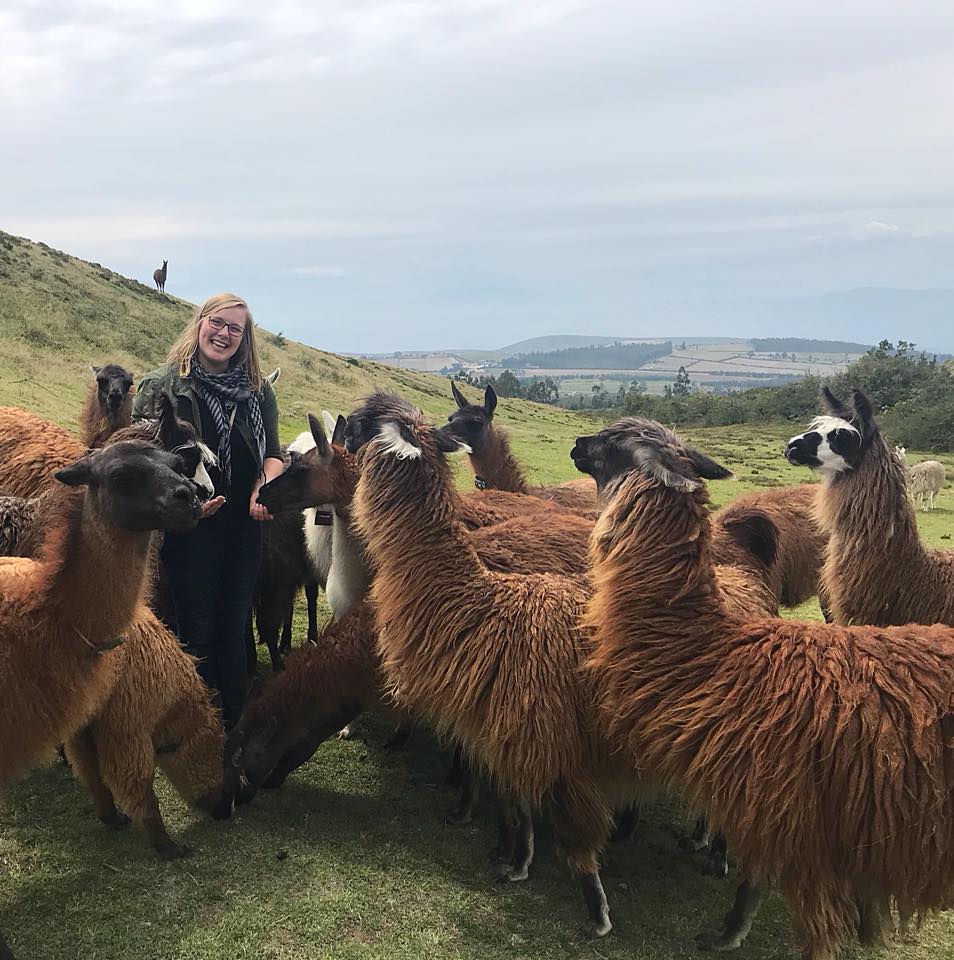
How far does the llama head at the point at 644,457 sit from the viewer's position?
3.10 meters

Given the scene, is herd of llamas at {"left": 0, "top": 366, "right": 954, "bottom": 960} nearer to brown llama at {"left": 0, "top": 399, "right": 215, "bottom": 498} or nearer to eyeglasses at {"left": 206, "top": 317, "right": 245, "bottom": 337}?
eyeglasses at {"left": 206, "top": 317, "right": 245, "bottom": 337}

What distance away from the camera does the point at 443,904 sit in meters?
3.33

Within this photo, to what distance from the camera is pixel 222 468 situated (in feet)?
13.3

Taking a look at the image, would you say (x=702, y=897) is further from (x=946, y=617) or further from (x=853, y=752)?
(x=946, y=617)

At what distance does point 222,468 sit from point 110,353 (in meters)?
22.3

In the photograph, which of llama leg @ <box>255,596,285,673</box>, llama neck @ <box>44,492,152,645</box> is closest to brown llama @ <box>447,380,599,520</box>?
llama leg @ <box>255,596,285,673</box>

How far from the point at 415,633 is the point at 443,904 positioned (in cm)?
113

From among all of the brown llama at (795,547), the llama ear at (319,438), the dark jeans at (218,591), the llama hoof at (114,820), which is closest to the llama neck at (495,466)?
the brown llama at (795,547)

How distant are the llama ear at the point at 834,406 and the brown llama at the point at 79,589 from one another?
3.75m

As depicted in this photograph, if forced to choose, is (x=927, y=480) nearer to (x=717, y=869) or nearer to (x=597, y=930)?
(x=717, y=869)

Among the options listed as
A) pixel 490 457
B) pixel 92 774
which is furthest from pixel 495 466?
pixel 92 774

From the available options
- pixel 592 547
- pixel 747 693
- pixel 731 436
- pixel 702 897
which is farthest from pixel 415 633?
pixel 731 436

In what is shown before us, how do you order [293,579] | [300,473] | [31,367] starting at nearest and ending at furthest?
[300,473] < [293,579] < [31,367]

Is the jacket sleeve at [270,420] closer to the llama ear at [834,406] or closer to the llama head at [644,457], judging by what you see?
the llama head at [644,457]
